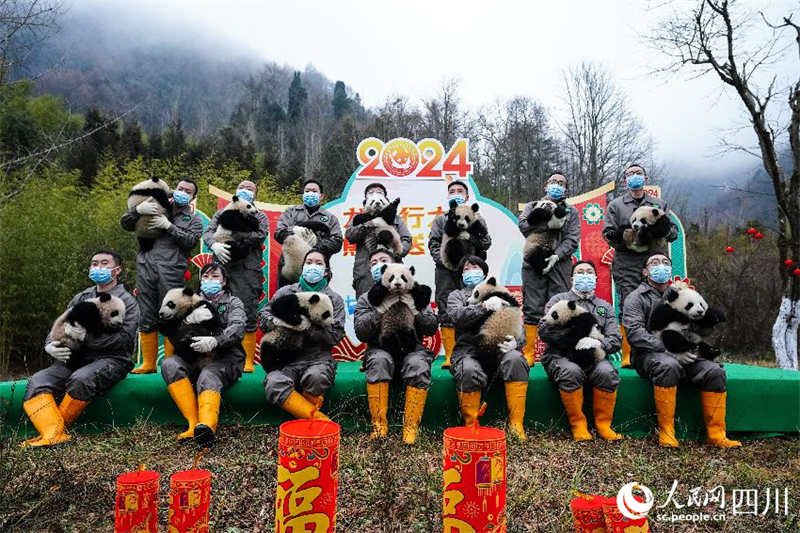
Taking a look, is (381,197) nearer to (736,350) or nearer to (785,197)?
(785,197)

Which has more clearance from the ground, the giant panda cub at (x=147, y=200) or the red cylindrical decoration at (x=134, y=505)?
the giant panda cub at (x=147, y=200)

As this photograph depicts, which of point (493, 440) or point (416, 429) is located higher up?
point (493, 440)

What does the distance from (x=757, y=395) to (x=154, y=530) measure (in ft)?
16.4

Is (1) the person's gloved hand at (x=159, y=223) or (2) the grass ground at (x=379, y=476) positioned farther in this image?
(1) the person's gloved hand at (x=159, y=223)

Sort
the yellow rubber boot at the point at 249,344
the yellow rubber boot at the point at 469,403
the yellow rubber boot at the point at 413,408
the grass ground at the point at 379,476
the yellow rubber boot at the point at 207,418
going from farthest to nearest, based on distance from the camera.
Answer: the yellow rubber boot at the point at 249,344, the yellow rubber boot at the point at 469,403, the yellow rubber boot at the point at 413,408, the yellow rubber boot at the point at 207,418, the grass ground at the point at 379,476

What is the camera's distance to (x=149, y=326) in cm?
545

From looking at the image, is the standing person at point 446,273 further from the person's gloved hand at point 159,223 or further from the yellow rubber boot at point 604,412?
the person's gloved hand at point 159,223

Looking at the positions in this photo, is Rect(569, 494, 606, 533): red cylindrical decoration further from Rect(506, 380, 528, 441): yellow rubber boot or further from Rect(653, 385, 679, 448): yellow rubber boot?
Rect(653, 385, 679, 448): yellow rubber boot

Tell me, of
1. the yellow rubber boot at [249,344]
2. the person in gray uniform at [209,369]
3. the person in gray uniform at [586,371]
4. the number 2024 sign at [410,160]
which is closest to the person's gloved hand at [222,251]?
the person in gray uniform at [209,369]

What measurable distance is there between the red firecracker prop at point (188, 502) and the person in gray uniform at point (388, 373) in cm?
209

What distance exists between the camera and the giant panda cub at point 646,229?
5250 millimetres

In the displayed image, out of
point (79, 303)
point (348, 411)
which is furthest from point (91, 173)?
point (348, 411)

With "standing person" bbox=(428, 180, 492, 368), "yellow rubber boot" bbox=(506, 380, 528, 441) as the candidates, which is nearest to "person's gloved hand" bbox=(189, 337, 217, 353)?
"standing person" bbox=(428, 180, 492, 368)

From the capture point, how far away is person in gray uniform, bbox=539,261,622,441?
14.3 ft
